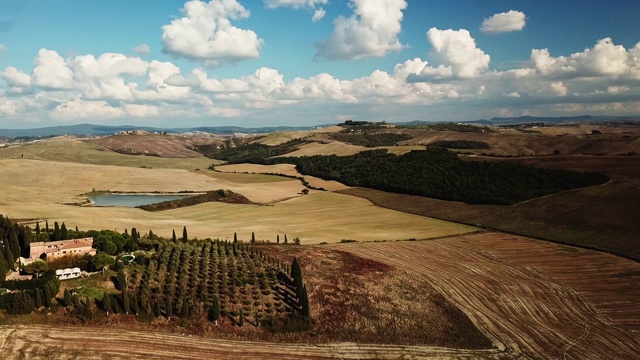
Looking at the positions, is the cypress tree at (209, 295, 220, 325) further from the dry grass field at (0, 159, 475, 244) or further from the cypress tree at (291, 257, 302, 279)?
the dry grass field at (0, 159, 475, 244)

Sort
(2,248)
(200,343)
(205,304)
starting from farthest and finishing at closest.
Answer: (2,248) < (205,304) < (200,343)

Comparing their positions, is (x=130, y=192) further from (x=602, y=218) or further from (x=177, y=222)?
(x=602, y=218)

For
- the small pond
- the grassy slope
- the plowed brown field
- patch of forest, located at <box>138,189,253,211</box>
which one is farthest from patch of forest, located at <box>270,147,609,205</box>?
the small pond

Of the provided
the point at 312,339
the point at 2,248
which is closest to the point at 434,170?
the point at 312,339

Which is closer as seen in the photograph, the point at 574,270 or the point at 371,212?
the point at 574,270

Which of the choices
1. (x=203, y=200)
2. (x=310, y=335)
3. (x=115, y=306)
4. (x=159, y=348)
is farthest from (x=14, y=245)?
(x=203, y=200)

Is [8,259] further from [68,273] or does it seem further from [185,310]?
[185,310]
